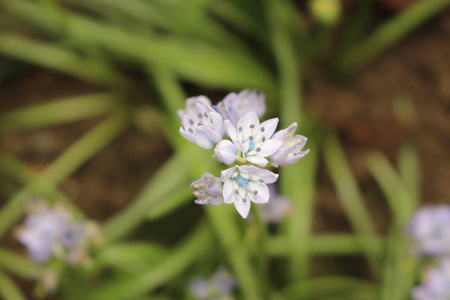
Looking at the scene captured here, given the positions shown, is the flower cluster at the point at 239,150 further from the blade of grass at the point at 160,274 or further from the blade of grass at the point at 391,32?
the blade of grass at the point at 391,32

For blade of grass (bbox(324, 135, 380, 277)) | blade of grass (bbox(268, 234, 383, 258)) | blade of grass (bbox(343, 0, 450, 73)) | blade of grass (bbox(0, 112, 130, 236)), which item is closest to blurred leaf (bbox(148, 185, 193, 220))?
blade of grass (bbox(268, 234, 383, 258))

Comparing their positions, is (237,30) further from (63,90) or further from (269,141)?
(269,141)

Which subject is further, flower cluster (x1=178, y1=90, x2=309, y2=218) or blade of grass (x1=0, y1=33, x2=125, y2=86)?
blade of grass (x1=0, y1=33, x2=125, y2=86)

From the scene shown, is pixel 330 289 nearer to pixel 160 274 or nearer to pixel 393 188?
pixel 393 188

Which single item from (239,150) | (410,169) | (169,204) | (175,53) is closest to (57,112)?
(175,53)

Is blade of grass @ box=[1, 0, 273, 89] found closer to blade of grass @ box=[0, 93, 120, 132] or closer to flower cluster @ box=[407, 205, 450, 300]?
blade of grass @ box=[0, 93, 120, 132]

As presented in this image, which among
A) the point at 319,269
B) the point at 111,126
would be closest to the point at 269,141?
the point at 319,269

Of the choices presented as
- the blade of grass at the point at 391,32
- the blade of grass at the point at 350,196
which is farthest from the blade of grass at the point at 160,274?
the blade of grass at the point at 391,32
